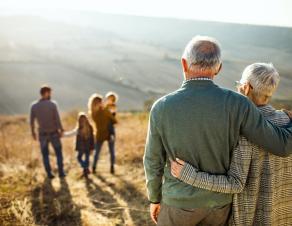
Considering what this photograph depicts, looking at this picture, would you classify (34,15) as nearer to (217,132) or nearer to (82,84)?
(82,84)

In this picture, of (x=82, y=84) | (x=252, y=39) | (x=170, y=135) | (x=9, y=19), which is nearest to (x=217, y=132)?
(x=170, y=135)

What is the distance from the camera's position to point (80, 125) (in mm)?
7770

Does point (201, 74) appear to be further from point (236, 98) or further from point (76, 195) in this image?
point (76, 195)

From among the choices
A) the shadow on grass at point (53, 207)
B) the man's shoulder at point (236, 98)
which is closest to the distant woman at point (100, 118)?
the shadow on grass at point (53, 207)

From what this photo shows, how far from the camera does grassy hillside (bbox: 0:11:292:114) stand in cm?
696

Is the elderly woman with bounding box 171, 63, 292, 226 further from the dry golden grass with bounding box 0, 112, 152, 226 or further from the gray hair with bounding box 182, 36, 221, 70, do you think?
the dry golden grass with bounding box 0, 112, 152, 226

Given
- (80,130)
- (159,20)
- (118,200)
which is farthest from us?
(159,20)

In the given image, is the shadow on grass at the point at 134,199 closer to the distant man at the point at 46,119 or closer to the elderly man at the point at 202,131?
the distant man at the point at 46,119

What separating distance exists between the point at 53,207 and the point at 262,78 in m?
4.36

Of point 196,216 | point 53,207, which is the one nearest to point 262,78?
point 196,216

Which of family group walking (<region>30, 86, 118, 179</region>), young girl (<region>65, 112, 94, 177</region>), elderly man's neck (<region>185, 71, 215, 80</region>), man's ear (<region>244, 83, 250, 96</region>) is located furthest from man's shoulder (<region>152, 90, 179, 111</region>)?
young girl (<region>65, 112, 94, 177</region>)

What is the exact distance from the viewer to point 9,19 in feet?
204

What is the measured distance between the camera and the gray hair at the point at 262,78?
2.54 meters

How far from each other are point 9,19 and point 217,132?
65156mm
